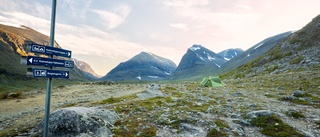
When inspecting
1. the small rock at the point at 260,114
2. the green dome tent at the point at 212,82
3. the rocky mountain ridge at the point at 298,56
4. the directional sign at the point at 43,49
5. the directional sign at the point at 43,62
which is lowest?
the small rock at the point at 260,114

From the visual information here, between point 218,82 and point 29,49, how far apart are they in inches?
1573

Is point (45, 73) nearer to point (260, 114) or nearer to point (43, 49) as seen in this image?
point (43, 49)

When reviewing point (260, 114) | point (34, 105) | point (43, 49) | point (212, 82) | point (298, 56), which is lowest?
point (260, 114)

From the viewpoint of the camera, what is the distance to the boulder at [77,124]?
11791 millimetres

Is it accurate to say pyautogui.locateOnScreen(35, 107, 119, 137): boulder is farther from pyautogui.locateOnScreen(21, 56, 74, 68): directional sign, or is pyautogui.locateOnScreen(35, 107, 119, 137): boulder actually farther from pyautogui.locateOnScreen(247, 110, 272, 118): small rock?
pyautogui.locateOnScreen(247, 110, 272, 118): small rock

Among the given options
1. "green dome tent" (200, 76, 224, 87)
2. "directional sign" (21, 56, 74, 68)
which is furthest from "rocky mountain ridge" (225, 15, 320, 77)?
"directional sign" (21, 56, 74, 68)

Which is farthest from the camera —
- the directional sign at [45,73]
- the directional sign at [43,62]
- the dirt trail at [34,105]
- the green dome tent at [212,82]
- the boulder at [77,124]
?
the green dome tent at [212,82]

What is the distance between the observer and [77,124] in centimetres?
1206

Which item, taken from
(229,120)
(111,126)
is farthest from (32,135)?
(229,120)

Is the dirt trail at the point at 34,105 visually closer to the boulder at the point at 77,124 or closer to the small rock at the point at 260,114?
the boulder at the point at 77,124

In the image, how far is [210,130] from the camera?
13867 mm

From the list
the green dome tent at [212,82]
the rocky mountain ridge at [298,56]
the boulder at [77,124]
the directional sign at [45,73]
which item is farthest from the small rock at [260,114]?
the rocky mountain ridge at [298,56]

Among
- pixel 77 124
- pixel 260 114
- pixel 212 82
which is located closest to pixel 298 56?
pixel 212 82

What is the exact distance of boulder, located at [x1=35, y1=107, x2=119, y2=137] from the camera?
11.8 meters
